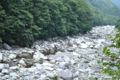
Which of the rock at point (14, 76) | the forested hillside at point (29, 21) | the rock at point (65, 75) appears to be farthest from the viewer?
the forested hillside at point (29, 21)

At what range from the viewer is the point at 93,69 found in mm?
12164

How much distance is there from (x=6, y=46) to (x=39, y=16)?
6961 millimetres

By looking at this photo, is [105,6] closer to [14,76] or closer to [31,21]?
[31,21]

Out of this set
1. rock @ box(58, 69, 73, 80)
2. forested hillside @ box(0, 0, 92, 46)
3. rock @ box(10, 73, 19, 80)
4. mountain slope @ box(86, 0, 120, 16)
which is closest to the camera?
rock @ box(10, 73, 19, 80)

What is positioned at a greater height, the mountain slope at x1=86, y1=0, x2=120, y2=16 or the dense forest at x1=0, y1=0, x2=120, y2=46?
the mountain slope at x1=86, y1=0, x2=120, y2=16

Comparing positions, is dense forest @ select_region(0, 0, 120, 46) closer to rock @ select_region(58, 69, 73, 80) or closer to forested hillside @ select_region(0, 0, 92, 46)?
forested hillside @ select_region(0, 0, 92, 46)

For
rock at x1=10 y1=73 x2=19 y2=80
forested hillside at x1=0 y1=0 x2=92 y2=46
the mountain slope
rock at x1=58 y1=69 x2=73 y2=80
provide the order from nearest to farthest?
rock at x1=10 y1=73 x2=19 y2=80 < rock at x1=58 y1=69 x2=73 y2=80 < forested hillside at x1=0 y1=0 x2=92 y2=46 < the mountain slope

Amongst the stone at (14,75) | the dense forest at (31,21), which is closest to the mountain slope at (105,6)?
the dense forest at (31,21)

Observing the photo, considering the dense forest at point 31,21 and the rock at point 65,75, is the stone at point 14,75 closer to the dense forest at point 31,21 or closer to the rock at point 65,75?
the rock at point 65,75

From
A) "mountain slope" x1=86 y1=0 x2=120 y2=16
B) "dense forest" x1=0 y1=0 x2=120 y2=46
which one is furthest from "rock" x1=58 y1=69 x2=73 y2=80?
"mountain slope" x1=86 y1=0 x2=120 y2=16

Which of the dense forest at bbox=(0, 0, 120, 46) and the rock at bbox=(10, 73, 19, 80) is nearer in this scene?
the rock at bbox=(10, 73, 19, 80)

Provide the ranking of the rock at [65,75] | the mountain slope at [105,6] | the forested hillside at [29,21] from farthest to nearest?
the mountain slope at [105,6], the forested hillside at [29,21], the rock at [65,75]

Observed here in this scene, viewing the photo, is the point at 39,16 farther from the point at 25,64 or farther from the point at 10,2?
the point at 25,64

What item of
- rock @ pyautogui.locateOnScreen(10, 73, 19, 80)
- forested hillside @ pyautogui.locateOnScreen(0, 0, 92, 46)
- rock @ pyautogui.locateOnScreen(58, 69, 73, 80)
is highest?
forested hillside @ pyautogui.locateOnScreen(0, 0, 92, 46)
